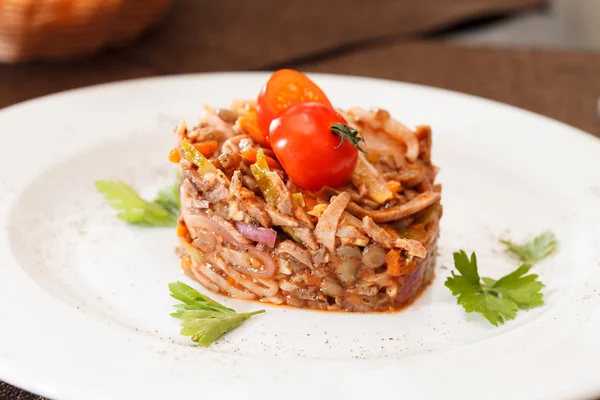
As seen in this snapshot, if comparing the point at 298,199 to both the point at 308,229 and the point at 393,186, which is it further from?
the point at 393,186

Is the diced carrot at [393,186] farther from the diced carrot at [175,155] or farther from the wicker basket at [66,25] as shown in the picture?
the wicker basket at [66,25]

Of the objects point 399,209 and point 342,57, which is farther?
point 342,57

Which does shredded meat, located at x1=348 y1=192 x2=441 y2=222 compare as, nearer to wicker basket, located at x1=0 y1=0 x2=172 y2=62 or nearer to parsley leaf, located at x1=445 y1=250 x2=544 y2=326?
parsley leaf, located at x1=445 y1=250 x2=544 y2=326

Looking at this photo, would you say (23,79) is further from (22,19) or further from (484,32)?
(484,32)

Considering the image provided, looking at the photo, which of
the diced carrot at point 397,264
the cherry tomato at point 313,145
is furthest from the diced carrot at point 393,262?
the cherry tomato at point 313,145

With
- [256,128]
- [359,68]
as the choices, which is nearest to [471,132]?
[359,68]

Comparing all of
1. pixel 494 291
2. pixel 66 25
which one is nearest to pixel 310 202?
pixel 494 291
